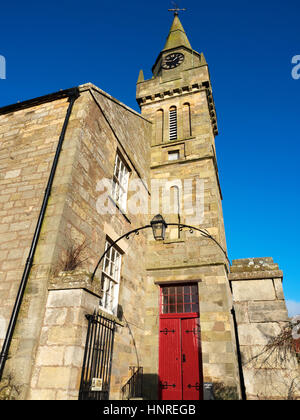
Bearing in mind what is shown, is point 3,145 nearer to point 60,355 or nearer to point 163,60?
point 60,355

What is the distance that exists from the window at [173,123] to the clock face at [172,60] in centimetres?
389

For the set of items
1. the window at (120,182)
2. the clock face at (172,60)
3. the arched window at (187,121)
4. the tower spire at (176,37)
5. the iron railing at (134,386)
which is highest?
the tower spire at (176,37)

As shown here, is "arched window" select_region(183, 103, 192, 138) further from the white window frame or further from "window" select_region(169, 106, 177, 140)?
the white window frame

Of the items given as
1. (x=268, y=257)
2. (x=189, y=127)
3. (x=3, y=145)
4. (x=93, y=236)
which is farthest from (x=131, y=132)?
(x=268, y=257)

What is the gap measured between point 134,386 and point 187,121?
10.3 m

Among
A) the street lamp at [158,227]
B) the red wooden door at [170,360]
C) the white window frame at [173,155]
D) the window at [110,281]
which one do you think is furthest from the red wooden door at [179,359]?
the white window frame at [173,155]

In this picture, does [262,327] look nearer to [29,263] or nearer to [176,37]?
[29,263]

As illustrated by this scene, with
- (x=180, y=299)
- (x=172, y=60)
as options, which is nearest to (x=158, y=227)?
(x=180, y=299)

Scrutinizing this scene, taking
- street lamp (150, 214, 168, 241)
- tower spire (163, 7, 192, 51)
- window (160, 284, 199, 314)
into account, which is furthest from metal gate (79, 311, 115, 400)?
tower spire (163, 7, 192, 51)

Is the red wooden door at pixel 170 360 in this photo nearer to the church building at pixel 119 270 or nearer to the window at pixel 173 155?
the church building at pixel 119 270

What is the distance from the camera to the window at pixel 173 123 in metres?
12.9

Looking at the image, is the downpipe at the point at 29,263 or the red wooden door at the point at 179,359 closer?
the downpipe at the point at 29,263

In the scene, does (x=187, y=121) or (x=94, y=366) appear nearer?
(x=94, y=366)

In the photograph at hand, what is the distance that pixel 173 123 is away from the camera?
13219mm
